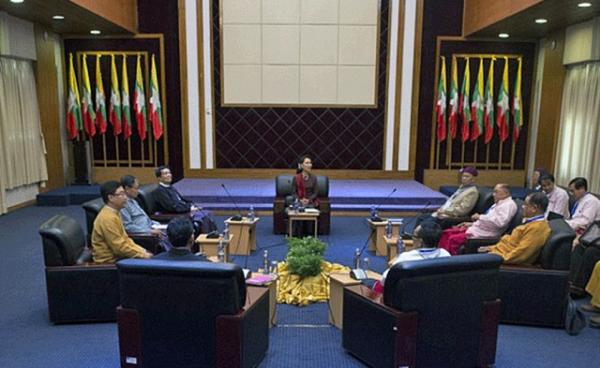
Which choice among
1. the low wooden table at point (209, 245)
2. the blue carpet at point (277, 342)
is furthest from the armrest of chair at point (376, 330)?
the low wooden table at point (209, 245)

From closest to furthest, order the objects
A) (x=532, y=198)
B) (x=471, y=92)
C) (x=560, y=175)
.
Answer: (x=532, y=198), (x=560, y=175), (x=471, y=92)

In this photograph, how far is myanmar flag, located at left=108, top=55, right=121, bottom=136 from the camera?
361 inches

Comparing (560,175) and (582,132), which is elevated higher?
(582,132)

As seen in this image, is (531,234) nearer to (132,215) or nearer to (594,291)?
(594,291)

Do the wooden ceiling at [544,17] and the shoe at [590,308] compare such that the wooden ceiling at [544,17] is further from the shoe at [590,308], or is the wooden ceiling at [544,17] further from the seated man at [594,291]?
→ the shoe at [590,308]

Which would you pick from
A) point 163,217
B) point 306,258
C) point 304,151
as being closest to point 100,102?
point 304,151

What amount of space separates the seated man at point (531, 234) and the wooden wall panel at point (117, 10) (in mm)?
6195

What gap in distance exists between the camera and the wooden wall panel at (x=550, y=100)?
27.0 ft

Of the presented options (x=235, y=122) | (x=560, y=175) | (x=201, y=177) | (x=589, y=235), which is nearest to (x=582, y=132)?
(x=560, y=175)

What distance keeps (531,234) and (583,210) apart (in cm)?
152

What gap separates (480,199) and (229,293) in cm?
396

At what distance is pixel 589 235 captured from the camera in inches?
175

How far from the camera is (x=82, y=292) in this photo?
376 centimetres

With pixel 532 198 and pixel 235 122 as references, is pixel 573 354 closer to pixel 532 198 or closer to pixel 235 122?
pixel 532 198
